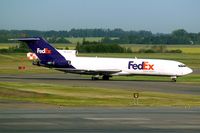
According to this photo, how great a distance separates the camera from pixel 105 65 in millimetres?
80125

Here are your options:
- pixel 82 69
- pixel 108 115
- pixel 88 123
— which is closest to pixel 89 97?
pixel 108 115

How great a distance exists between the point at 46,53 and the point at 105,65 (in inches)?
301

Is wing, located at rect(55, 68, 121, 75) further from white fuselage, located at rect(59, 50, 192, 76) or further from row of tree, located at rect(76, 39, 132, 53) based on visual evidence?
row of tree, located at rect(76, 39, 132, 53)

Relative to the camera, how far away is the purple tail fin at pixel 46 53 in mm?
79375

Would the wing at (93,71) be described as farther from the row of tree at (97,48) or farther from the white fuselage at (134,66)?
the row of tree at (97,48)

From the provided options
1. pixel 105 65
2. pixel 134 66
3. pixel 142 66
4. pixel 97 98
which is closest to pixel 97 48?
pixel 105 65

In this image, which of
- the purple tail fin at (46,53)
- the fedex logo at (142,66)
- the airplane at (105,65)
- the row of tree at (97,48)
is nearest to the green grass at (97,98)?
the fedex logo at (142,66)

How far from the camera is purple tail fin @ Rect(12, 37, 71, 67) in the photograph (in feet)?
260

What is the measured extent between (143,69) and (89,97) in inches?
1212

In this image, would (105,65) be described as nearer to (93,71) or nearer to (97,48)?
(93,71)

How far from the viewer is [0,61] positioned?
135250mm

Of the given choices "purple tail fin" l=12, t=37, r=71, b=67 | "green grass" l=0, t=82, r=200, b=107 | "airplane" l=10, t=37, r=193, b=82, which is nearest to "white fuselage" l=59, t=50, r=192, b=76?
"airplane" l=10, t=37, r=193, b=82

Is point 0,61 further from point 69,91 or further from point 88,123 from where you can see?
point 88,123

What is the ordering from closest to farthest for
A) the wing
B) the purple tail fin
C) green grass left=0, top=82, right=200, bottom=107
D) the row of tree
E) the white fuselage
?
1. green grass left=0, top=82, right=200, bottom=107
2. the white fuselage
3. the purple tail fin
4. the wing
5. the row of tree
